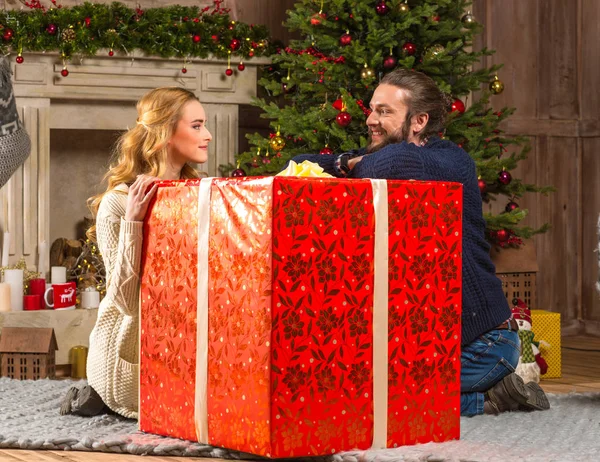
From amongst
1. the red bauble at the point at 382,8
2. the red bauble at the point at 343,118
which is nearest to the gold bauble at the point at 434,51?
the red bauble at the point at 382,8

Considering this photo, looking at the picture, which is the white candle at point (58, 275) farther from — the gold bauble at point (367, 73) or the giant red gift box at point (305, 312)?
the giant red gift box at point (305, 312)

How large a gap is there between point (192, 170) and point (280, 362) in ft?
3.71

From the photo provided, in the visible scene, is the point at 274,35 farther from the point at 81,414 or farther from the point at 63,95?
the point at 81,414

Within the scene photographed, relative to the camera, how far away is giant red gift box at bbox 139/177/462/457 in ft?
7.94

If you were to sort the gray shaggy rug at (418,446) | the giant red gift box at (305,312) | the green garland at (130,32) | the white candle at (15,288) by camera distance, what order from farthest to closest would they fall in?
the green garland at (130,32) → the white candle at (15,288) → the gray shaggy rug at (418,446) → the giant red gift box at (305,312)

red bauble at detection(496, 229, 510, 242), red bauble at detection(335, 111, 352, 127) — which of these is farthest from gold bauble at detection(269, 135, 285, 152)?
red bauble at detection(496, 229, 510, 242)

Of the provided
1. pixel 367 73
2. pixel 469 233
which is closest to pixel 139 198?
pixel 469 233

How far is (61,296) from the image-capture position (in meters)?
4.88

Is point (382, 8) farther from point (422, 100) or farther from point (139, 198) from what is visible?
point (139, 198)

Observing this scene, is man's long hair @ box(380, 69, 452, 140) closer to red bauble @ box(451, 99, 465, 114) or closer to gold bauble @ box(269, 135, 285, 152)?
red bauble @ box(451, 99, 465, 114)

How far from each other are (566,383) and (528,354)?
35cm

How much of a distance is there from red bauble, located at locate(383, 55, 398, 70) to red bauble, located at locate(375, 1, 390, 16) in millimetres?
198

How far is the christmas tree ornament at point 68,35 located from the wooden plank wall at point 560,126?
253cm

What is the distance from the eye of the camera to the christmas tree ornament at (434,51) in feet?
15.6
